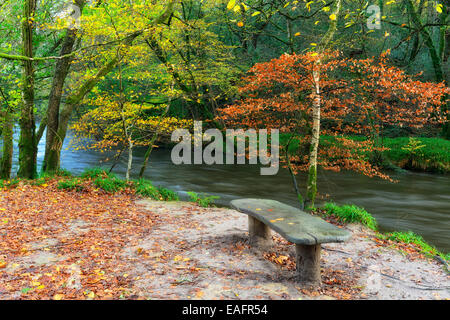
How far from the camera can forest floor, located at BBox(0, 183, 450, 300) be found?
4.00 meters

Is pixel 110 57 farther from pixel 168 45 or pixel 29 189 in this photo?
pixel 29 189

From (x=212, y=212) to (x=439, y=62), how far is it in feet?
47.8

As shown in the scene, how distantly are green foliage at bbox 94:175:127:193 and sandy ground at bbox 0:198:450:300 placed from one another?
2.67 meters

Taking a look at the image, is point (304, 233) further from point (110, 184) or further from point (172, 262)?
point (110, 184)

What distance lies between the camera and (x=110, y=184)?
385 inches

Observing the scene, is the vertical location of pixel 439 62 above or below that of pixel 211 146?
above

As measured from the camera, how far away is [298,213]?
5117 mm

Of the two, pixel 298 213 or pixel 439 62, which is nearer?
pixel 298 213

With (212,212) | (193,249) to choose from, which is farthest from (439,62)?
(193,249)

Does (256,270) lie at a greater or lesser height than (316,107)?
lesser

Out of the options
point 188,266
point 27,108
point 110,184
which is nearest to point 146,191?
point 110,184

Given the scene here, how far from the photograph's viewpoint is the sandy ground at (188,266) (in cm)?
398

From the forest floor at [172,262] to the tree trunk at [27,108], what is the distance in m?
4.62

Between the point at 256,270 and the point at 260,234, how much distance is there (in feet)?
3.21
